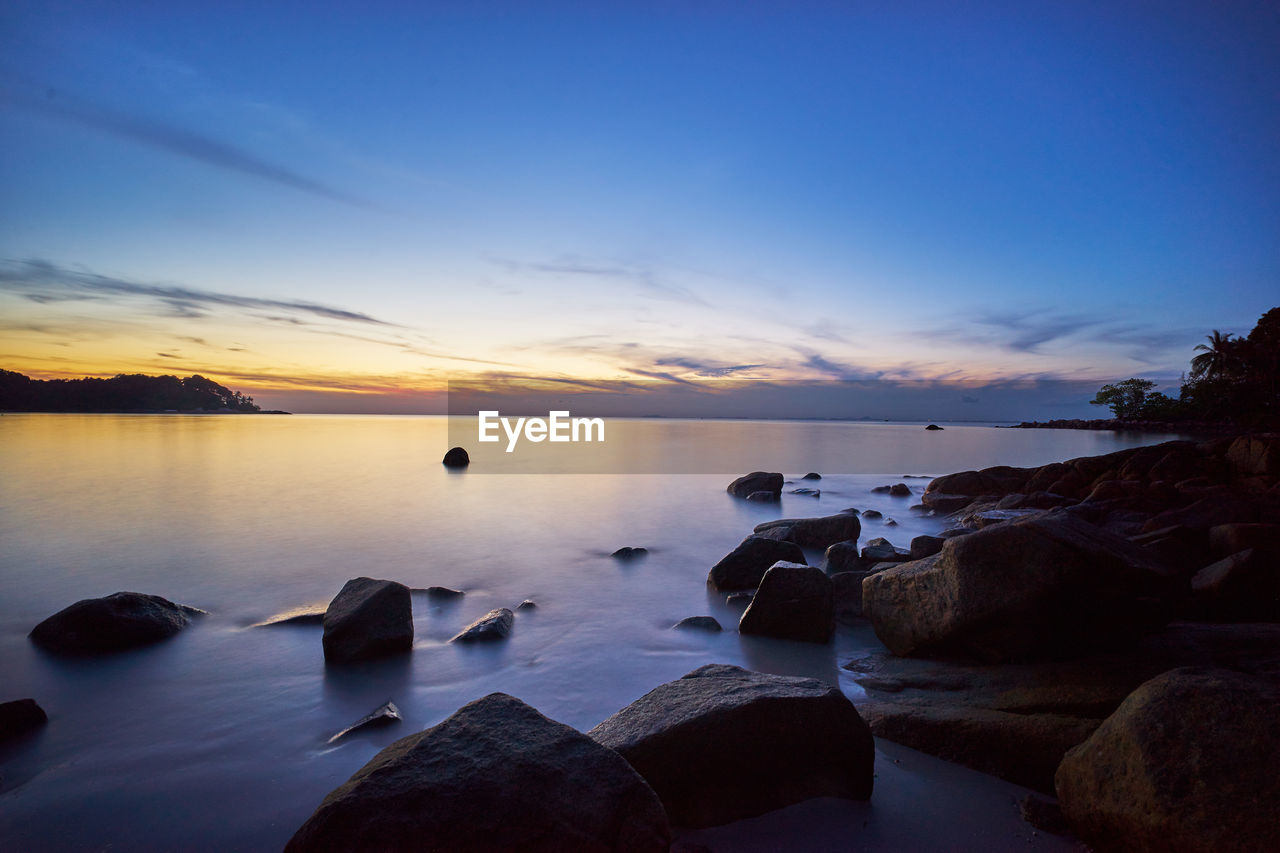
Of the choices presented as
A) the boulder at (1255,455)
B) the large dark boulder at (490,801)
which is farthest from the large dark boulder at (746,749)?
the boulder at (1255,455)

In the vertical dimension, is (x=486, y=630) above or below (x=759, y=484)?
below

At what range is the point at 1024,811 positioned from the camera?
3.21 m

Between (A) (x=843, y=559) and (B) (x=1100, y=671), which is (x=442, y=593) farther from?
(B) (x=1100, y=671)

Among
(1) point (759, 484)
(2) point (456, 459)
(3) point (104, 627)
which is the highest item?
(2) point (456, 459)

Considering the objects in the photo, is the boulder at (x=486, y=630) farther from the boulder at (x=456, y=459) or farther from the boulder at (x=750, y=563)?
the boulder at (x=456, y=459)

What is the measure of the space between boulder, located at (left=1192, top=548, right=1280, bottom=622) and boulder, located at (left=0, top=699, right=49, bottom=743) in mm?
10159

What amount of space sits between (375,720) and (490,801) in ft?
8.42

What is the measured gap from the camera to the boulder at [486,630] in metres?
6.16

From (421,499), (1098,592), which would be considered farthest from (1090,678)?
(421,499)

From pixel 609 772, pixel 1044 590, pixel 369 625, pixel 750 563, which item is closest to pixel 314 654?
pixel 369 625

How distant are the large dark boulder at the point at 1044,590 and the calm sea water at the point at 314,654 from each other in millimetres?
1190

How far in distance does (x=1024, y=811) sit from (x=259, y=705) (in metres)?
5.60

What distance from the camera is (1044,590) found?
4.18m

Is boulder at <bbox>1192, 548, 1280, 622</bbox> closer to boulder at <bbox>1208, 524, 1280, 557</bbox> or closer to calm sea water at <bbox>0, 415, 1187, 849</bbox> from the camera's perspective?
boulder at <bbox>1208, 524, 1280, 557</bbox>
